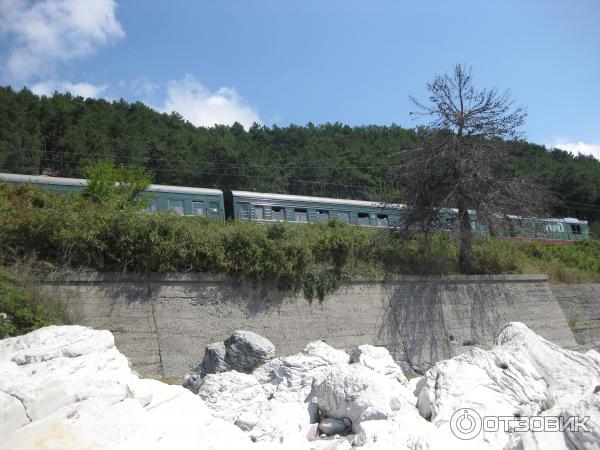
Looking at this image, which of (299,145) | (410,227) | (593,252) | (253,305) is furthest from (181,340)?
(299,145)

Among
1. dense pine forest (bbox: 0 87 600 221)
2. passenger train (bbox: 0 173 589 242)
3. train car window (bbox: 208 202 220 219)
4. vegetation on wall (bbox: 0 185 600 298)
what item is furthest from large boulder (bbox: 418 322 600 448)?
dense pine forest (bbox: 0 87 600 221)

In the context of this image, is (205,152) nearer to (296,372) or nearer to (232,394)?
(296,372)

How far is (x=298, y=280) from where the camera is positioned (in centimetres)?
1436

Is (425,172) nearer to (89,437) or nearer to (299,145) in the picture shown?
(89,437)

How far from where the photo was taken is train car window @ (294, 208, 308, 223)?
22.7 metres

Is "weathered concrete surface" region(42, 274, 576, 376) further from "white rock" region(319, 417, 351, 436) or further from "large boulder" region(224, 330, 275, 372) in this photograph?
"white rock" region(319, 417, 351, 436)

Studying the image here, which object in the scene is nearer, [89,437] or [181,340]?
[89,437]

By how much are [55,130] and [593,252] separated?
35.1 meters

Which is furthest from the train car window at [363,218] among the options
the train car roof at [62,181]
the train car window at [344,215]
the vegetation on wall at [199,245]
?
the train car roof at [62,181]

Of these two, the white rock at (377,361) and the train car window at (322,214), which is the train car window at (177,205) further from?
the white rock at (377,361)

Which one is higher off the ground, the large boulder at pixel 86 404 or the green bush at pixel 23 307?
the green bush at pixel 23 307
